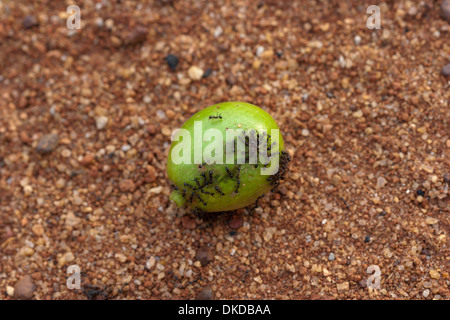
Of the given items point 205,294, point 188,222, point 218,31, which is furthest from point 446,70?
point 205,294

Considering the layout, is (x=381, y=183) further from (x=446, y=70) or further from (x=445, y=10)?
(x=445, y=10)

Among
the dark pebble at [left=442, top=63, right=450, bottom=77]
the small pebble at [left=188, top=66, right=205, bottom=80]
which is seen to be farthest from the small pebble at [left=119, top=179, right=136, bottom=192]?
the dark pebble at [left=442, top=63, right=450, bottom=77]

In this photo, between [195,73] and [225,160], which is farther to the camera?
[195,73]

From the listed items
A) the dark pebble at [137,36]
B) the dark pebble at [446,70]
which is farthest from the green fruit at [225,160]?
the dark pebble at [446,70]

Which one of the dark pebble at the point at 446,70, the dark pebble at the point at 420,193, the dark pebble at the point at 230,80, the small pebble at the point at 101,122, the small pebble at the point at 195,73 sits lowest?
the dark pebble at the point at 420,193

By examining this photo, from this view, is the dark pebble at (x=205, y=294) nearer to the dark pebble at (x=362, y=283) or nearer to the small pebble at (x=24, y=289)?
the dark pebble at (x=362, y=283)

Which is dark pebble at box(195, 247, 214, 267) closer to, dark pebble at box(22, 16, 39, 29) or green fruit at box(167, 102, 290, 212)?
green fruit at box(167, 102, 290, 212)
